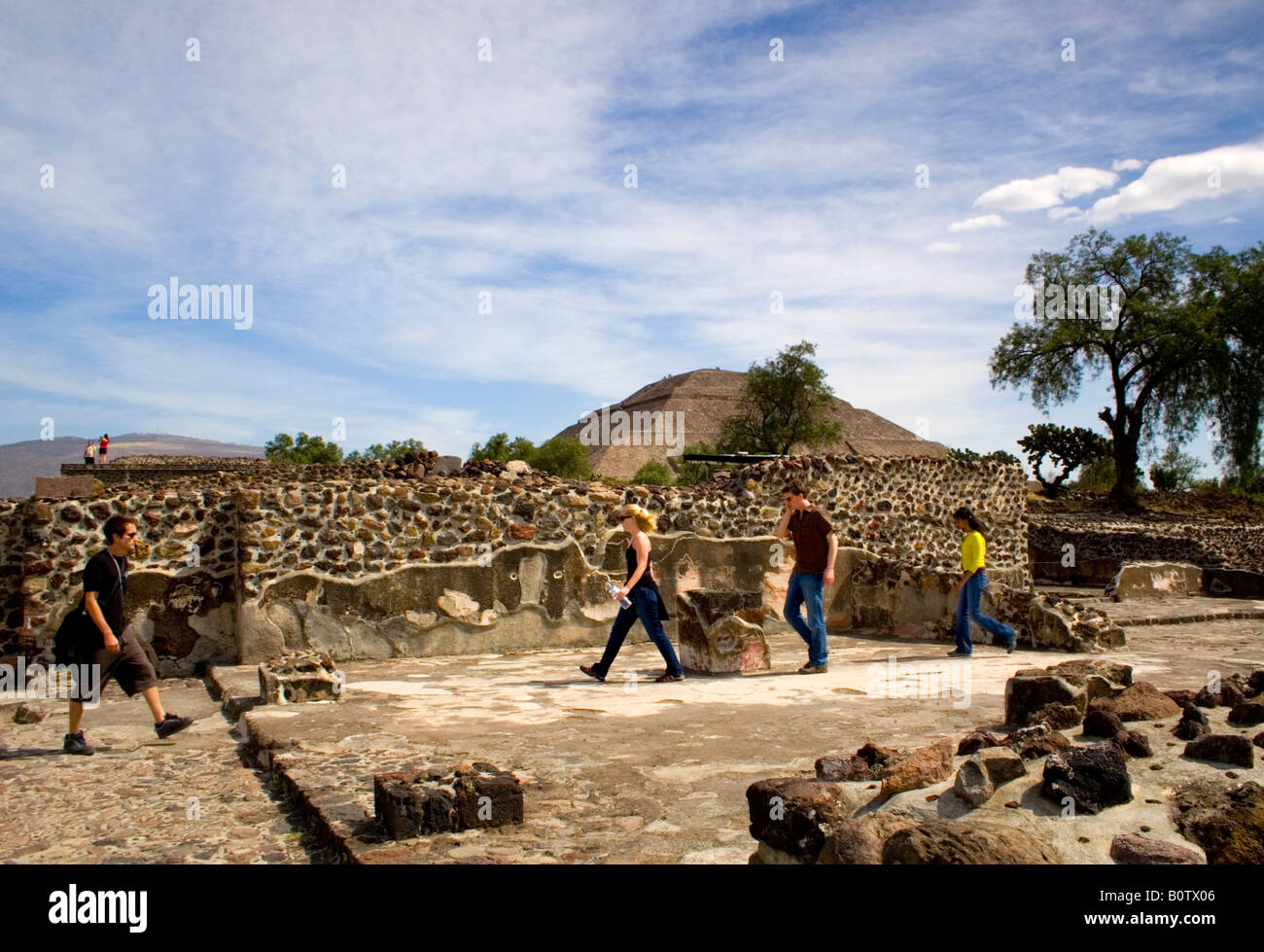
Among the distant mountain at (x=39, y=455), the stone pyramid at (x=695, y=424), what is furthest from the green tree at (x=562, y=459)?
the distant mountain at (x=39, y=455)

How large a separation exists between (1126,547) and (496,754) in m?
22.6

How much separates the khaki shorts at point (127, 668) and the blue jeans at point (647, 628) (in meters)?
3.13

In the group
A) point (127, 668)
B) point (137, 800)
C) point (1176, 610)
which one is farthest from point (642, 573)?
point (1176, 610)

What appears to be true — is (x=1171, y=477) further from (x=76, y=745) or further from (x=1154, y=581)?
(x=76, y=745)

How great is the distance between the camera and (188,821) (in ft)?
13.3

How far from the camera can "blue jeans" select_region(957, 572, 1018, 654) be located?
29.7 ft

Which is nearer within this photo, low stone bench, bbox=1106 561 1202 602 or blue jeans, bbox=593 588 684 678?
blue jeans, bbox=593 588 684 678

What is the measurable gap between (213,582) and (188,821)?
14.5ft

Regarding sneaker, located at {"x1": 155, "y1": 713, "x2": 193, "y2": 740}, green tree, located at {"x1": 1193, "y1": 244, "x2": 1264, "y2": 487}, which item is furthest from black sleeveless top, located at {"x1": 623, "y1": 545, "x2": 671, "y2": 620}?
green tree, located at {"x1": 1193, "y1": 244, "x2": 1264, "y2": 487}

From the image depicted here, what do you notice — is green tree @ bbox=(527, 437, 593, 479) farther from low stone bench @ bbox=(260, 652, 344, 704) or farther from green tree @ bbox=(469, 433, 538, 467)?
low stone bench @ bbox=(260, 652, 344, 704)

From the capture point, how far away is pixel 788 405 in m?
54.2

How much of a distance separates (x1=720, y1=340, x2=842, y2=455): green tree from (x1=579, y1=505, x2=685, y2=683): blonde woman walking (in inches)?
1808
